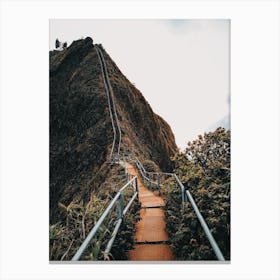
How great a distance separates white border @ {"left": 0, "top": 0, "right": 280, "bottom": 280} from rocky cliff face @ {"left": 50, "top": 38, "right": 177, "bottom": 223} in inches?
12.4

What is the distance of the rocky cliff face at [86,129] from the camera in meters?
4.58

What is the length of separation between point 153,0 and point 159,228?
2.70m

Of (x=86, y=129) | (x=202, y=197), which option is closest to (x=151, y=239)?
(x=202, y=197)

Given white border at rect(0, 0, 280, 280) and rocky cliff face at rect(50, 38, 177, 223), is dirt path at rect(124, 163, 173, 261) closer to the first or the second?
white border at rect(0, 0, 280, 280)

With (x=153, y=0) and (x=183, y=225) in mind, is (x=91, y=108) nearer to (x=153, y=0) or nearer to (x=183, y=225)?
(x=153, y=0)
